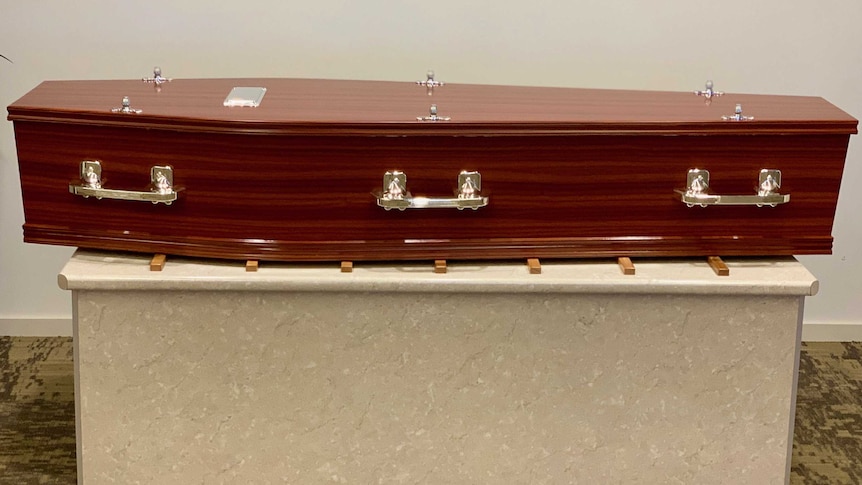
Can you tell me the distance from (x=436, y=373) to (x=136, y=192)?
2.43ft

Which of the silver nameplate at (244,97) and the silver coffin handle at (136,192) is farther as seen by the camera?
the silver nameplate at (244,97)

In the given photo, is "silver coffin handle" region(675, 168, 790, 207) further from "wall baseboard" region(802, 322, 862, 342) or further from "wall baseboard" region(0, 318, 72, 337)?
"wall baseboard" region(0, 318, 72, 337)

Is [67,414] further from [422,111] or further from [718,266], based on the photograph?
[718,266]

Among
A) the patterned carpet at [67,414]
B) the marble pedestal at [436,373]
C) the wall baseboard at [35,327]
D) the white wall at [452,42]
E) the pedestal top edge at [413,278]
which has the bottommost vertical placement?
the patterned carpet at [67,414]

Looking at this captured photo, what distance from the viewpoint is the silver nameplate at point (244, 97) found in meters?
2.31

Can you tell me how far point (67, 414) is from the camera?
10.0ft

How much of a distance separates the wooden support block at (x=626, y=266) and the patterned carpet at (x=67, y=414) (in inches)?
35.6

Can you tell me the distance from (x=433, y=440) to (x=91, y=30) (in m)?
1.87

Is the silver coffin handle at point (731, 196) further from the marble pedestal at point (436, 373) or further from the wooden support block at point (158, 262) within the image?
the wooden support block at point (158, 262)

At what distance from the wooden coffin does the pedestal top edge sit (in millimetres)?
37

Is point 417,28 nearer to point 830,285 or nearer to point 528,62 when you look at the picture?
point 528,62

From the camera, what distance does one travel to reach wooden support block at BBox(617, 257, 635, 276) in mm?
2256

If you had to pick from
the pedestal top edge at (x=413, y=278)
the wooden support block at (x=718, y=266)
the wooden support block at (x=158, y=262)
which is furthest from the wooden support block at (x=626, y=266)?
the wooden support block at (x=158, y=262)

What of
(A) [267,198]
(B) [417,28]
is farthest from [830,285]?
(A) [267,198]
